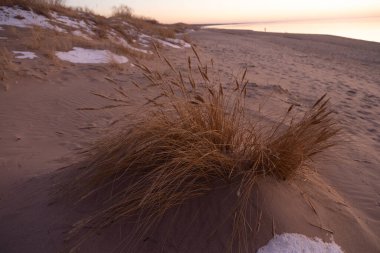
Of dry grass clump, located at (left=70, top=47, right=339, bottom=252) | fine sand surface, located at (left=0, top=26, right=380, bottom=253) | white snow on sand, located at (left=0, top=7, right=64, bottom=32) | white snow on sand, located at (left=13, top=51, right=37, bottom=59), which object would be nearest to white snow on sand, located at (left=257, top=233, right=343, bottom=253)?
fine sand surface, located at (left=0, top=26, right=380, bottom=253)

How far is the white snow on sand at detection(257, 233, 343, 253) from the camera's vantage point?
5.55ft

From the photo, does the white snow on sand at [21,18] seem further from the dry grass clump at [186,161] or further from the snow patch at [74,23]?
the dry grass clump at [186,161]

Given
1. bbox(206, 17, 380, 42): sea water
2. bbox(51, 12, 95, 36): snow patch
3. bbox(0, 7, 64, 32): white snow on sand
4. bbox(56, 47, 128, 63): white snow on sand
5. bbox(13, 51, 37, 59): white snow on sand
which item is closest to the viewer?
bbox(13, 51, 37, 59): white snow on sand

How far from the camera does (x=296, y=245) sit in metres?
1.71

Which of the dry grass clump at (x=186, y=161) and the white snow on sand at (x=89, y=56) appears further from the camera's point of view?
the white snow on sand at (x=89, y=56)

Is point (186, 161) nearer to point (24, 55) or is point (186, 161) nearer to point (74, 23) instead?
point (24, 55)

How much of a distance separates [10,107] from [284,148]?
10.9ft

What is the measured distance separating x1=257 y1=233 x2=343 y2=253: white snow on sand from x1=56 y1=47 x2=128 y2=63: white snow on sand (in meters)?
5.13

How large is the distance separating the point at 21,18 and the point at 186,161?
8144mm

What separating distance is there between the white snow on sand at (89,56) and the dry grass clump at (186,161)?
14.6ft

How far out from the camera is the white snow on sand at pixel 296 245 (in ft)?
5.55

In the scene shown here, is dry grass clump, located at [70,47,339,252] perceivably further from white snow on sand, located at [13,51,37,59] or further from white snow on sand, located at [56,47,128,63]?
white snow on sand, located at [56,47,128,63]

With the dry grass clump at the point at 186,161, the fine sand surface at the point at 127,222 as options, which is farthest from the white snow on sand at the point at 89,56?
the dry grass clump at the point at 186,161

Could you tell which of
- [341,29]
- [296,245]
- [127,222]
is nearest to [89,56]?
[127,222]
